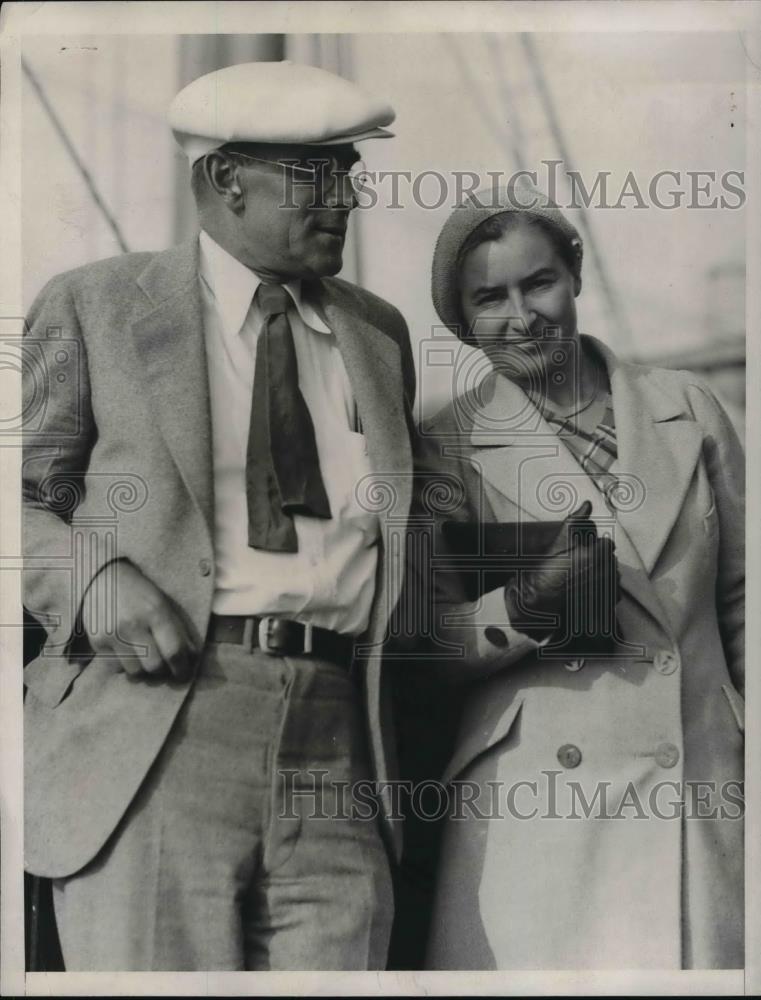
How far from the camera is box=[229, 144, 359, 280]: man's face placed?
449cm

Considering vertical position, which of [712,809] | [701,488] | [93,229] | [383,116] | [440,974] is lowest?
[440,974]

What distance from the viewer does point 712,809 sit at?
461 centimetres

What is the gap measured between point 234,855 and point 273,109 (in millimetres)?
1780

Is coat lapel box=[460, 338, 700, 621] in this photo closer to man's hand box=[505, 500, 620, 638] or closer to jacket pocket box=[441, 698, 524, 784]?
man's hand box=[505, 500, 620, 638]

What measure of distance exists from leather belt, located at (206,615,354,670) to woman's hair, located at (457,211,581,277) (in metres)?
1.02

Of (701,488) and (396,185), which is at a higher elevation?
(396,185)

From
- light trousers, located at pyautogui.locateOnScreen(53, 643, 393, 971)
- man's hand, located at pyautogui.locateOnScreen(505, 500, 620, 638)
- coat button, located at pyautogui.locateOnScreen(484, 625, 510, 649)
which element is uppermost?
man's hand, located at pyautogui.locateOnScreen(505, 500, 620, 638)

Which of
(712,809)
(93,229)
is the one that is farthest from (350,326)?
(712,809)

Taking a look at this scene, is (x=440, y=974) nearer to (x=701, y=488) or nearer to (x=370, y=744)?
(x=370, y=744)

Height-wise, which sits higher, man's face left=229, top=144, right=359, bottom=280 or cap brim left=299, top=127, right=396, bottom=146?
cap brim left=299, top=127, right=396, bottom=146

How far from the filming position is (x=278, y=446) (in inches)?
175

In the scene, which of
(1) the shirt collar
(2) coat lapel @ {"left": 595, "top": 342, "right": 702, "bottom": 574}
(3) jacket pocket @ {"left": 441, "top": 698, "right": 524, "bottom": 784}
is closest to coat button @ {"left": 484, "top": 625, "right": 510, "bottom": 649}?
(3) jacket pocket @ {"left": 441, "top": 698, "right": 524, "bottom": 784}

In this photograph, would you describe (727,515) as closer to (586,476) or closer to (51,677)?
(586,476)

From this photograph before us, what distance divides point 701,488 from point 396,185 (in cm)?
108
